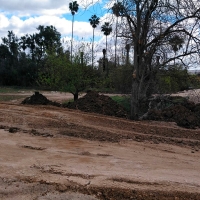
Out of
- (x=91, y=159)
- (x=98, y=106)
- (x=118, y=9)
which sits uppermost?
(x=118, y=9)

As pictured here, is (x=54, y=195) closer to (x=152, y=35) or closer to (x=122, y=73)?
(x=152, y=35)

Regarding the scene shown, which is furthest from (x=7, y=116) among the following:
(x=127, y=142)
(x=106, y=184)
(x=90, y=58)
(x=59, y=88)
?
(x=90, y=58)

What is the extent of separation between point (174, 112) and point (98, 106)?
3.28 meters

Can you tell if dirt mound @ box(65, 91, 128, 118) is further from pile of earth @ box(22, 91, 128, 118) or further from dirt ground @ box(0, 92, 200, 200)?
dirt ground @ box(0, 92, 200, 200)

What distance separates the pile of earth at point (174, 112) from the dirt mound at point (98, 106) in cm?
131

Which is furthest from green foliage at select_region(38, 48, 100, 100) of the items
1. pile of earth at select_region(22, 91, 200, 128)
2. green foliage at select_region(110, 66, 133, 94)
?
green foliage at select_region(110, 66, 133, 94)

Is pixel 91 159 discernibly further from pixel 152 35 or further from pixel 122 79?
pixel 122 79

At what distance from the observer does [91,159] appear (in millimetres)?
7129

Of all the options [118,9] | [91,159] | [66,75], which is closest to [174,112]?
[118,9]

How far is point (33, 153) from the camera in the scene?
732 centimetres

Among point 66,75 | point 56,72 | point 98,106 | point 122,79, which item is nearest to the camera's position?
point 98,106

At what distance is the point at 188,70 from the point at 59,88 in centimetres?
684

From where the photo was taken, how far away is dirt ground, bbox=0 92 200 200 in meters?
5.32

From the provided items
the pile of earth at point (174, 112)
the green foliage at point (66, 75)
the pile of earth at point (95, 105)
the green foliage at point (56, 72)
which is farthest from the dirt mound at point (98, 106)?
the green foliage at point (56, 72)
